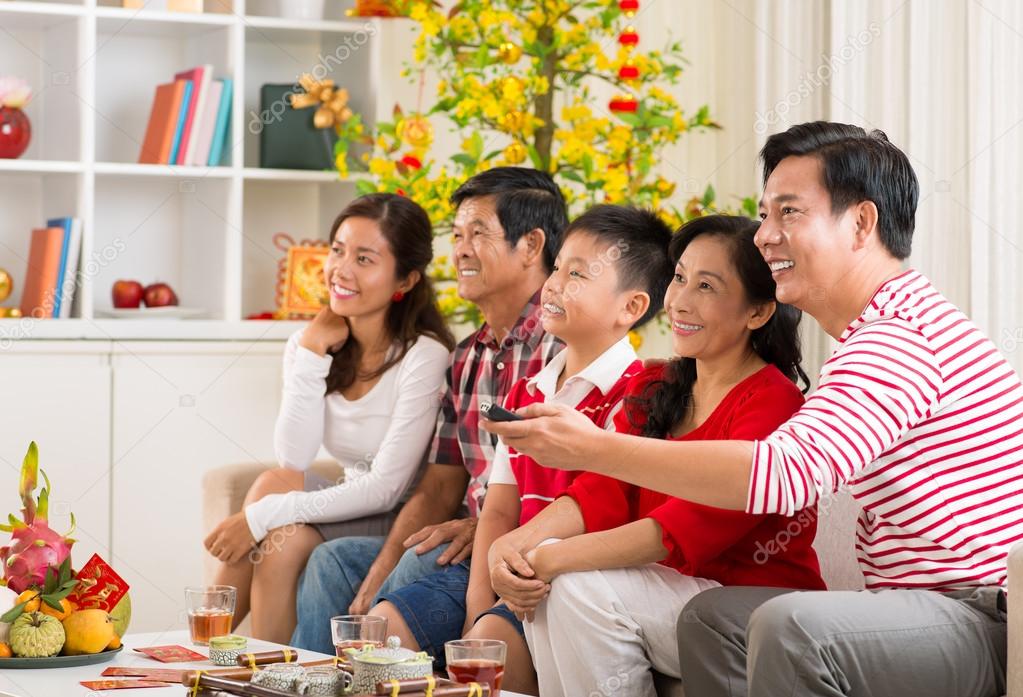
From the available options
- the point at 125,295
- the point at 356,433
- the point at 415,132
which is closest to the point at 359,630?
the point at 356,433

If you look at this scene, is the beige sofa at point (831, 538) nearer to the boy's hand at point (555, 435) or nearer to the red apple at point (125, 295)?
the boy's hand at point (555, 435)

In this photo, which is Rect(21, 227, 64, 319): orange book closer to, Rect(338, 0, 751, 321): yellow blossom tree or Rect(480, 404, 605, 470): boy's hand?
Rect(338, 0, 751, 321): yellow blossom tree

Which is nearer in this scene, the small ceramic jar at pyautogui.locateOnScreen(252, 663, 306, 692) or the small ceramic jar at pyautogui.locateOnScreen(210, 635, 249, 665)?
the small ceramic jar at pyautogui.locateOnScreen(252, 663, 306, 692)

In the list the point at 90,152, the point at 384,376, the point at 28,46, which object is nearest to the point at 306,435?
the point at 384,376

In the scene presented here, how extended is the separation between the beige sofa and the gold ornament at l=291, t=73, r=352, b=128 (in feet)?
4.28

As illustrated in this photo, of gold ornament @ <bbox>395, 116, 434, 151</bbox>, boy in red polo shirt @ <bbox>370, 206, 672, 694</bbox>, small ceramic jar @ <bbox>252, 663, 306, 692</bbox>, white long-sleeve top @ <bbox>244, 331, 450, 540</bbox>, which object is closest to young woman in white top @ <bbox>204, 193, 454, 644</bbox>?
white long-sleeve top @ <bbox>244, 331, 450, 540</bbox>

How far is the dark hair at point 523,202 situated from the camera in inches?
101

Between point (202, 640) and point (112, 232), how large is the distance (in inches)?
84.9

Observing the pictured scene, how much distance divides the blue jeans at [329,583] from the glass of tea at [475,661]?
778 mm

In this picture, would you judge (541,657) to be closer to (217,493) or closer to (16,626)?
(16,626)

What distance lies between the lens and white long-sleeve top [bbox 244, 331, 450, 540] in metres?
2.62

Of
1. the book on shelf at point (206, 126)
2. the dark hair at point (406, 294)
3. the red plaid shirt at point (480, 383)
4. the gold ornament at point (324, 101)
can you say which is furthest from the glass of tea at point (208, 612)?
the gold ornament at point (324, 101)

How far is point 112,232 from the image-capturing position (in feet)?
12.8

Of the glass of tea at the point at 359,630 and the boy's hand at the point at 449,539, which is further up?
the boy's hand at the point at 449,539
